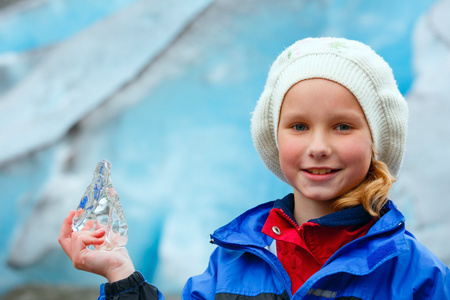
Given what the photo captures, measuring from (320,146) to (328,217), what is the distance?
0.17m

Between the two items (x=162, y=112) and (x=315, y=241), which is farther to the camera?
(x=162, y=112)

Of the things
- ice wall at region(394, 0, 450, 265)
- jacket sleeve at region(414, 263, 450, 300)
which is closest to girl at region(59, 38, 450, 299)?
jacket sleeve at region(414, 263, 450, 300)

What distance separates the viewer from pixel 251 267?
56.1 inches

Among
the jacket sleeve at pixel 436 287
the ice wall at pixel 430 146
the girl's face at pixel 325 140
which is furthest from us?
the ice wall at pixel 430 146

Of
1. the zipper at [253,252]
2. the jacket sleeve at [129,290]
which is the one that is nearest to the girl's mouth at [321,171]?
the zipper at [253,252]

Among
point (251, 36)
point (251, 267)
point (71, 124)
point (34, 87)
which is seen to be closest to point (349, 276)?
point (251, 267)

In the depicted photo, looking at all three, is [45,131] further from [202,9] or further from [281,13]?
[281,13]

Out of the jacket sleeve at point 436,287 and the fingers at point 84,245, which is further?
the fingers at point 84,245

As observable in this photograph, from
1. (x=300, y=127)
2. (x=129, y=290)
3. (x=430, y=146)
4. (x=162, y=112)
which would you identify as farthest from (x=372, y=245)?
(x=162, y=112)

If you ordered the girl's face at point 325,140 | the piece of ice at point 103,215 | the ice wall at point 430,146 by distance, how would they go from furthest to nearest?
the ice wall at point 430,146 → the piece of ice at point 103,215 → the girl's face at point 325,140

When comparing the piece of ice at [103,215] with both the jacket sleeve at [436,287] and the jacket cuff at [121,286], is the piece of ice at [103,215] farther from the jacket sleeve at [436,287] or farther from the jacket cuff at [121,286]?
the jacket sleeve at [436,287]

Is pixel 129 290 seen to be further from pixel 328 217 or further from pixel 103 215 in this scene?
pixel 328 217

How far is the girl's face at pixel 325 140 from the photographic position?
132 cm

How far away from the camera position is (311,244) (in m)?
1.35
